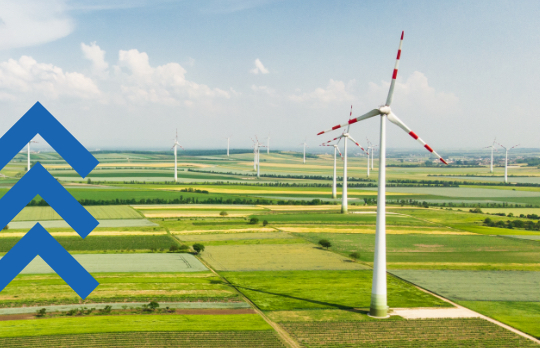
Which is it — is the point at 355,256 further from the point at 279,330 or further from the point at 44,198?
the point at 44,198

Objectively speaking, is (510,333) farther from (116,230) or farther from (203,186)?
(203,186)

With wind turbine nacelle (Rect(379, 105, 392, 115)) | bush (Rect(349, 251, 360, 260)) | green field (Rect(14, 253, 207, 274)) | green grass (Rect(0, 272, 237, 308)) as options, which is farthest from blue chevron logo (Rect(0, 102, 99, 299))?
bush (Rect(349, 251, 360, 260))

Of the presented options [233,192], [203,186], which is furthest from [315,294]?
[203,186]

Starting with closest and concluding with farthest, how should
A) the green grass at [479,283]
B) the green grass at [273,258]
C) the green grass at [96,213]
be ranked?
the green grass at [479,283] < the green grass at [273,258] < the green grass at [96,213]

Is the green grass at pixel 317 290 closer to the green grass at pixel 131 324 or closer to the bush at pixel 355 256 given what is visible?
the green grass at pixel 131 324

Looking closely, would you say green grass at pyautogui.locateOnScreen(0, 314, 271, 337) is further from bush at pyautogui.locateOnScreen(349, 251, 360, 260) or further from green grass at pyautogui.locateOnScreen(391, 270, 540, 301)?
bush at pyautogui.locateOnScreen(349, 251, 360, 260)

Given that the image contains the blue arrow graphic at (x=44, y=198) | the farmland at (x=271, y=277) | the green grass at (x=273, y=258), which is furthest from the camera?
the green grass at (x=273, y=258)

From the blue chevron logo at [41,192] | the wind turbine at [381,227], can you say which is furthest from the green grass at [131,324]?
the blue chevron logo at [41,192]
